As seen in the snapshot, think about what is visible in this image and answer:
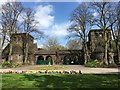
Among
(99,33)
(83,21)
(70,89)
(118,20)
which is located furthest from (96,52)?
(70,89)

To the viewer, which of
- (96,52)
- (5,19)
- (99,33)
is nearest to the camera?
(5,19)

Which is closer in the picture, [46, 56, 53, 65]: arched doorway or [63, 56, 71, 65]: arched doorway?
[46, 56, 53, 65]: arched doorway

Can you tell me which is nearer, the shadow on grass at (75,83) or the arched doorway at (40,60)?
the shadow on grass at (75,83)

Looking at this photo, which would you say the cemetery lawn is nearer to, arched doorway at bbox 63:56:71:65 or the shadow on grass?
the shadow on grass

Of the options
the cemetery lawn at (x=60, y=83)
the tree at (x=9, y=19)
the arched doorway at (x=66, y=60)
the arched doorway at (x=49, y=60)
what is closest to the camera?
the cemetery lawn at (x=60, y=83)

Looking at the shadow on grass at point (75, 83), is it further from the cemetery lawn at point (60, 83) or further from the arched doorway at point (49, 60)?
the arched doorway at point (49, 60)

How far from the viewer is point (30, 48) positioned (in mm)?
60125

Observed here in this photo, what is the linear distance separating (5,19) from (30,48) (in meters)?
19.9

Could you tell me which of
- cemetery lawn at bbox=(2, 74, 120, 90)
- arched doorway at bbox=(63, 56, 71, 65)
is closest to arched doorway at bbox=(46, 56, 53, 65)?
arched doorway at bbox=(63, 56, 71, 65)

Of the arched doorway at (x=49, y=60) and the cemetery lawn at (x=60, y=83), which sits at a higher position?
the arched doorway at (x=49, y=60)

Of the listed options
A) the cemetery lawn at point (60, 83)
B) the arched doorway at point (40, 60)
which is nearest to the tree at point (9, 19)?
the arched doorway at point (40, 60)

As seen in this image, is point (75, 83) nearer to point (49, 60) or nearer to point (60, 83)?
point (60, 83)

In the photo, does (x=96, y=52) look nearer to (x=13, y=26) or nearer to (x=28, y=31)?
(x=28, y=31)

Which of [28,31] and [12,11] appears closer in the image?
[12,11]
